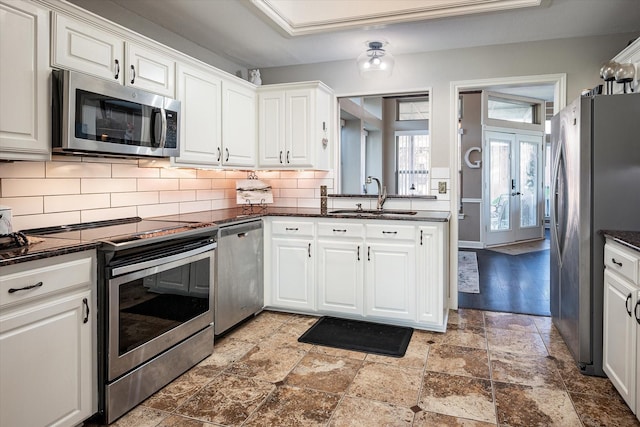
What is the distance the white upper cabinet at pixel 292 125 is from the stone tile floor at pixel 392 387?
5.23 feet

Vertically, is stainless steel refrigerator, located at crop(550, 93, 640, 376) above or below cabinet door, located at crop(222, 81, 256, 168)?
below

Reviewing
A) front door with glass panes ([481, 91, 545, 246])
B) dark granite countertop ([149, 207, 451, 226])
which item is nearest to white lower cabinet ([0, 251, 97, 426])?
dark granite countertop ([149, 207, 451, 226])

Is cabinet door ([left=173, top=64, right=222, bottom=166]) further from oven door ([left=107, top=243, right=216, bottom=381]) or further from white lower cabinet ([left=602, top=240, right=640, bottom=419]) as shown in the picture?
white lower cabinet ([left=602, top=240, right=640, bottom=419])

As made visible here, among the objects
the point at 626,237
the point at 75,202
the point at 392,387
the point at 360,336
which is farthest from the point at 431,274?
the point at 75,202

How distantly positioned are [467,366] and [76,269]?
230cm

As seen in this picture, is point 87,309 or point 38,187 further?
point 38,187

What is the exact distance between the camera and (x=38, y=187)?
2.30 metres

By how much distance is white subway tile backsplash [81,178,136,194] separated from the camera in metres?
2.60

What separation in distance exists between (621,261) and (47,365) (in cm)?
276

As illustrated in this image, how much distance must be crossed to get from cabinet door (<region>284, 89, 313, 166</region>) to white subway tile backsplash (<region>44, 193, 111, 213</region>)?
1.65 m

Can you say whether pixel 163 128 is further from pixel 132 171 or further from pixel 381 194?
pixel 381 194

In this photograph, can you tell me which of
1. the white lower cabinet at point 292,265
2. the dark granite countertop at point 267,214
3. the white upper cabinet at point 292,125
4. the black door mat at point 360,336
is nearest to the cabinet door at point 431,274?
the dark granite countertop at point 267,214

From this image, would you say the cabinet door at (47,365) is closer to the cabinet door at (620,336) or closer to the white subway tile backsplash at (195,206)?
the white subway tile backsplash at (195,206)

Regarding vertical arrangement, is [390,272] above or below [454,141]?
below
